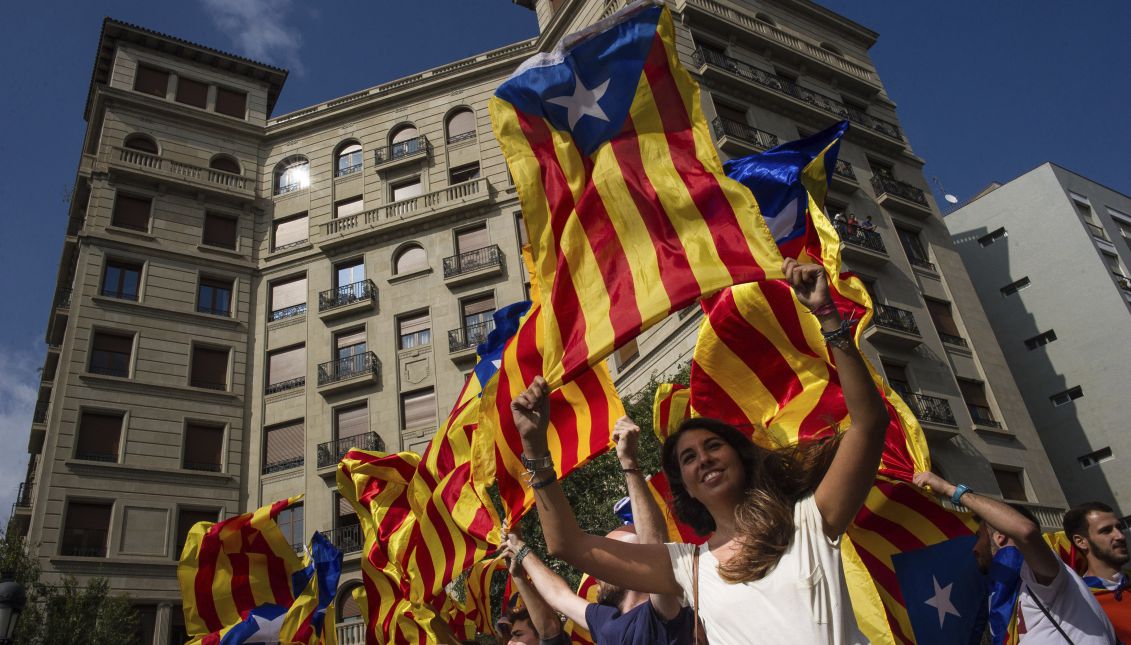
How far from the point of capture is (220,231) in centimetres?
2780

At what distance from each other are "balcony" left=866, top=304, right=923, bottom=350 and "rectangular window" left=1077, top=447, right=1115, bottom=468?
960cm

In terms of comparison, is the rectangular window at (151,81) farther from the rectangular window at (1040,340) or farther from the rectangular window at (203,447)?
the rectangular window at (1040,340)

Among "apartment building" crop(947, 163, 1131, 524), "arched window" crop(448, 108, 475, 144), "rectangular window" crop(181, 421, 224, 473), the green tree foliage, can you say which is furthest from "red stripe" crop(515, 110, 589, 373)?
"apartment building" crop(947, 163, 1131, 524)

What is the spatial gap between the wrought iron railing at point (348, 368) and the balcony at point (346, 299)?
5.47ft

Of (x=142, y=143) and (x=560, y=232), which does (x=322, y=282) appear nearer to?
(x=142, y=143)

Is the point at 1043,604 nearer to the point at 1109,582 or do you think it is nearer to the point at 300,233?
the point at 1109,582

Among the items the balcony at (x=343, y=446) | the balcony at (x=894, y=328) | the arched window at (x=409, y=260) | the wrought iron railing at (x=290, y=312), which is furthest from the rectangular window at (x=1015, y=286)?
the wrought iron railing at (x=290, y=312)

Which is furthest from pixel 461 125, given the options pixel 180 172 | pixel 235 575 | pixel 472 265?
pixel 235 575

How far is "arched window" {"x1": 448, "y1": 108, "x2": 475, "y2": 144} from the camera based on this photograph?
95.3 feet

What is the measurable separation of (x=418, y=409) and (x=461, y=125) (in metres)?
11.3

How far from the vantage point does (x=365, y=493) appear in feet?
28.8

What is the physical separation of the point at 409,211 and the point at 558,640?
24719mm

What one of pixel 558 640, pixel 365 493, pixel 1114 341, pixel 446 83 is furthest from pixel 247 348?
pixel 1114 341

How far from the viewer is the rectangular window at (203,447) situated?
75.6 ft
